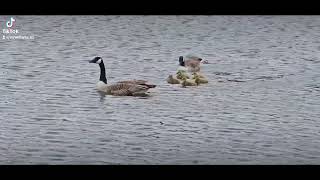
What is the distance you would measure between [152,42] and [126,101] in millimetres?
530

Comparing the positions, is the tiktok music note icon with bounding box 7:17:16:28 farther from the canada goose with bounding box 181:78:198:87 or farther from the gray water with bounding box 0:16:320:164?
the canada goose with bounding box 181:78:198:87

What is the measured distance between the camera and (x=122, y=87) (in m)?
6.93

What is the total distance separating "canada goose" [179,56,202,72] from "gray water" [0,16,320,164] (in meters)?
0.05

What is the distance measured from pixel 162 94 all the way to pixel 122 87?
0.33 m

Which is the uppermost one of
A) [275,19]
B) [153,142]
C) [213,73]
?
[275,19]

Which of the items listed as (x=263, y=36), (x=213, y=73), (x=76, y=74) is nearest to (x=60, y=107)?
(x=76, y=74)

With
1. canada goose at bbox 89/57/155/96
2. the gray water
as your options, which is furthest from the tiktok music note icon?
canada goose at bbox 89/57/155/96

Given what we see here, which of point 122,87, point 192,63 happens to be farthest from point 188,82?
point 122,87

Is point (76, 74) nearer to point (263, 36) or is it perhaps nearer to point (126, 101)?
point (126, 101)

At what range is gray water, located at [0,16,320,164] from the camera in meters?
6.74

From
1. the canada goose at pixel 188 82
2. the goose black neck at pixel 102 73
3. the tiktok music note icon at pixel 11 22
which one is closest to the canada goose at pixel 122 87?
the goose black neck at pixel 102 73

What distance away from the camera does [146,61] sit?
6.95 metres

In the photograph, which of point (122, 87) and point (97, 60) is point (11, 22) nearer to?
point (97, 60)

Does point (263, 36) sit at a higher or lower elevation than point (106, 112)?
higher
